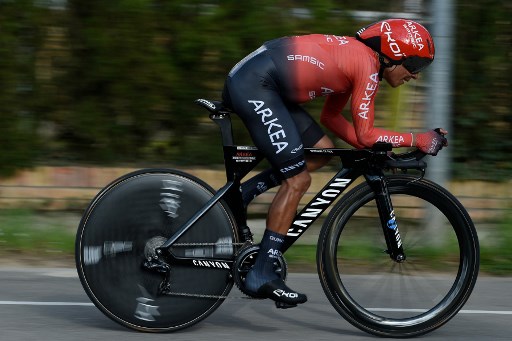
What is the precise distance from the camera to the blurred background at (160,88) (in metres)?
9.13

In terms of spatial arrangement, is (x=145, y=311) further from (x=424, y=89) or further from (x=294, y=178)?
(x=424, y=89)

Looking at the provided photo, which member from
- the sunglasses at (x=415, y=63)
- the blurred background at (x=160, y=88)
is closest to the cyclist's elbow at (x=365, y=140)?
the sunglasses at (x=415, y=63)

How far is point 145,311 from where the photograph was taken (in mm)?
5727

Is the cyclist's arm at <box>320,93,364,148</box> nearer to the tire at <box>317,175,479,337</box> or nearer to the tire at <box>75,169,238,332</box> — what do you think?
the tire at <box>317,175,479,337</box>

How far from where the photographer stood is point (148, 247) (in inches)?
226

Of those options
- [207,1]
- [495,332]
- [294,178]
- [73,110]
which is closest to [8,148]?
[73,110]

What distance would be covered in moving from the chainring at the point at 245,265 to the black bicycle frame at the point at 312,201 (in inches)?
3.3

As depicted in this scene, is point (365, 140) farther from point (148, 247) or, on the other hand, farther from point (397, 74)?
point (148, 247)

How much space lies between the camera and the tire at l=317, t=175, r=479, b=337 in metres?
5.69

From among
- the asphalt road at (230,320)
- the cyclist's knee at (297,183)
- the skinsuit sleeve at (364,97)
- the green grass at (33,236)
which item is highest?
the skinsuit sleeve at (364,97)

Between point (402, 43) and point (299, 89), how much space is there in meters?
0.61

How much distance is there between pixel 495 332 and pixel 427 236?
2.35 feet

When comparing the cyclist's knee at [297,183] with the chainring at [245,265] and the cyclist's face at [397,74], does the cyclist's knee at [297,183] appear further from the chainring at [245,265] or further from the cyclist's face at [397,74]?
the cyclist's face at [397,74]

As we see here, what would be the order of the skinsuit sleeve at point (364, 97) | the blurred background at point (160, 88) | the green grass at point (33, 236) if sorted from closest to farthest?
the skinsuit sleeve at point (364, 97) → the green grass at point (33, 236) → the blurred background at point (160, 88)
